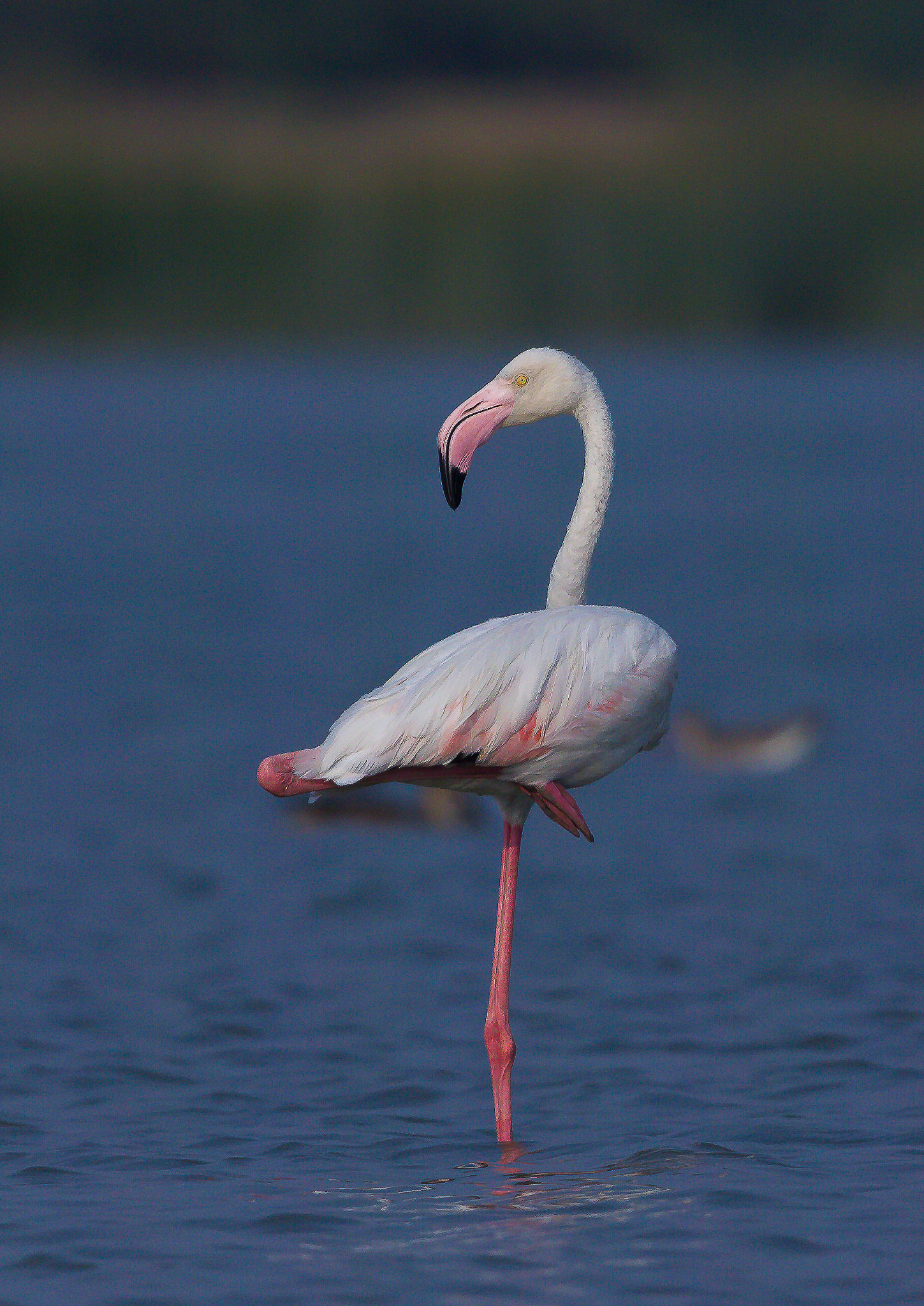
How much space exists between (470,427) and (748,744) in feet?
21.3

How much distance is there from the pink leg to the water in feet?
0.49

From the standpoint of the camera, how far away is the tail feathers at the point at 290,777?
5438 millimetres

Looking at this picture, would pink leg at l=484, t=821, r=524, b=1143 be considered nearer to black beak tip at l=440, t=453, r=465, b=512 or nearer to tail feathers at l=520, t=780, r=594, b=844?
tail feathers at l=520, t=780, r=594, b=844

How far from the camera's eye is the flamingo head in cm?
609

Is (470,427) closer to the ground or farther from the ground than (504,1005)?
farther from the ground

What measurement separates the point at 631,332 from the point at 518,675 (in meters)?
36.1

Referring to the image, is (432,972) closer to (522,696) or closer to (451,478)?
(451,478)

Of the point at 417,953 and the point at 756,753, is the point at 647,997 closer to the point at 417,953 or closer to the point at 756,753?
the point at 417,953

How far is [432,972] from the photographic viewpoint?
27.3 ft

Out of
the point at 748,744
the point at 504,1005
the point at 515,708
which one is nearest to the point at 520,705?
the point at 515,708

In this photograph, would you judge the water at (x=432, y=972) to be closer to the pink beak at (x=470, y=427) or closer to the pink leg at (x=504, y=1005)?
the pink leg at (x=504, y=1005)

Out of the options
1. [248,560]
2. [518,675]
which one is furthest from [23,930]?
[248,560]

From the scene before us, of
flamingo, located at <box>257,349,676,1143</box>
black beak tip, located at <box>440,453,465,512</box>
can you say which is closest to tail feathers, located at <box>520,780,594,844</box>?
flamingo, located at <box>257,349,676,1143</box>

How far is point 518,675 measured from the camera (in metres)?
5.58
